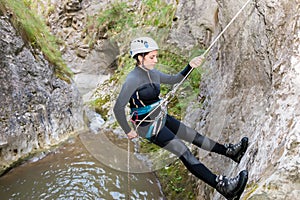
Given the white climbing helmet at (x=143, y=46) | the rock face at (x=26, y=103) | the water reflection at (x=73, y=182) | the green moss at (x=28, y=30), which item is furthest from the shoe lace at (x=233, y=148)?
the green moss at (x=28, y=30)

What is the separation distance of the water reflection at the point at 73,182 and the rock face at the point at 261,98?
5.11 feet

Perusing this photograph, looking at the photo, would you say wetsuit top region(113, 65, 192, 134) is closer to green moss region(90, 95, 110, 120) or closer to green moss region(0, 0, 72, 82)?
green moss region(0, 0, 72, 82)

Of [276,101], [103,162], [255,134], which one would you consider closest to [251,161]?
[255,134]

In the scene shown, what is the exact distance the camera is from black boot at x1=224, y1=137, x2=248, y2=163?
12.8 feet

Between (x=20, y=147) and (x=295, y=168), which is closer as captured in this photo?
(x=295, y=168)

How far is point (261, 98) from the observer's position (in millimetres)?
3973

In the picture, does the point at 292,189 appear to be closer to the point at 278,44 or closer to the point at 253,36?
the point at 278,44

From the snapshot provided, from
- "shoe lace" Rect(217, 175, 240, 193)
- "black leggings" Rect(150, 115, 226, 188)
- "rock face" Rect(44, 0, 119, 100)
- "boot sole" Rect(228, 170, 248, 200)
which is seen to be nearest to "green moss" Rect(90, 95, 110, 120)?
"rock face" Rect(44, 0, 119, 100)

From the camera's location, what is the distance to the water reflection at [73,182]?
590 centimetres

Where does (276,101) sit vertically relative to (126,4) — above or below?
below

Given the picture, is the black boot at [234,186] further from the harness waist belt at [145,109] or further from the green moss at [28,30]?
the green moss at [28,30]

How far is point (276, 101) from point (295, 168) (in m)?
0.96

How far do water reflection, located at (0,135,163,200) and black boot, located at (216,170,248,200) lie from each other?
289cm

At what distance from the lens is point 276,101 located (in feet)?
10.7
